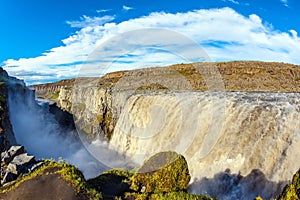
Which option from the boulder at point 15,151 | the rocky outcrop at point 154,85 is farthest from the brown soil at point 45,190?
the rocky outcrop at point 154,85

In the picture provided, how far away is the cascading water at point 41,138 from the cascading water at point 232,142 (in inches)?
244

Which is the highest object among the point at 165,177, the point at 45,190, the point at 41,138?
the point at 165,177

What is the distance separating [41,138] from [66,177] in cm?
2414

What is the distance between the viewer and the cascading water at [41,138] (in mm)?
28750

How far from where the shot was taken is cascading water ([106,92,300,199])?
1609 centimetres

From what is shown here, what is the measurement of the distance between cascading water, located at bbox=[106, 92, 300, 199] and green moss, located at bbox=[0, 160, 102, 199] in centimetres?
709

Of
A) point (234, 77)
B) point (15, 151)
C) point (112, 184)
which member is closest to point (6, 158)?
point (15, 151)

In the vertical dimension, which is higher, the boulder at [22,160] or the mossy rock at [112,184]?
the boulder at [22,160]

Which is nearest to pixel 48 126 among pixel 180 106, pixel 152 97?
pixel 152 97

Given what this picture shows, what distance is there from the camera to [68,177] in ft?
37.0

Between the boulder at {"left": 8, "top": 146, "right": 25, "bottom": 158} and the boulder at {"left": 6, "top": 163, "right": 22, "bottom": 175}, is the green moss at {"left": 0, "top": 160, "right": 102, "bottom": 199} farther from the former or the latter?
the boulder at {"left": 8, "top": 146, "right": 25, "bottom": 158}

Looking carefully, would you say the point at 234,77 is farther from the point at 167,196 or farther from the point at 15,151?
the point at 167,196

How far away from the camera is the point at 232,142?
18719mm

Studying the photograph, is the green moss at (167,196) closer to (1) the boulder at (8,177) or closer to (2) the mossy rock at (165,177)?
(2) the mossy rock at (165,177)
